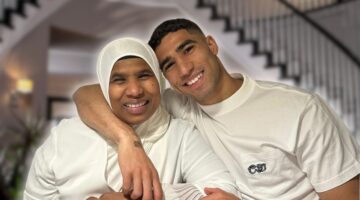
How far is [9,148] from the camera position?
358 centimetres

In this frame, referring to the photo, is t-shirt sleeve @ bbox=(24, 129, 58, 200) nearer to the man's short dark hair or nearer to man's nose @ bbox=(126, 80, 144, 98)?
man's nose @ bbox=(126, 80, 144, 98)

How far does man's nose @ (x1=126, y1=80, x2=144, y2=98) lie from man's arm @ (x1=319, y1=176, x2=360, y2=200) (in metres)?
0.63

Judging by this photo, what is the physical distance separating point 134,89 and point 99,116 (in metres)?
0.15

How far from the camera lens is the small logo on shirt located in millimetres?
1172

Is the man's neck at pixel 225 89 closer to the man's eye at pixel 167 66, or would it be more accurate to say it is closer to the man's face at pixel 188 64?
the man's face at pixel 188 64

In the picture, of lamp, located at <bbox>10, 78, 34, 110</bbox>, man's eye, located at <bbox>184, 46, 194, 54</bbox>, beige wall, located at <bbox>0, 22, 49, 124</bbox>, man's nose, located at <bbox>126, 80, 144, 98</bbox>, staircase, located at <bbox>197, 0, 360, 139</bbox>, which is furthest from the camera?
staircase, located at <bbox>197, 0, 360, 139</bbox>

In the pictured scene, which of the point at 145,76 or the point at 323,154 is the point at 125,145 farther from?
the point at 323,154

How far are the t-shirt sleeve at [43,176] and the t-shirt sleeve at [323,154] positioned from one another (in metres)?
0.73

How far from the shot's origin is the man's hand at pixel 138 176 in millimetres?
917

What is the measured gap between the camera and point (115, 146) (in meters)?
1.09

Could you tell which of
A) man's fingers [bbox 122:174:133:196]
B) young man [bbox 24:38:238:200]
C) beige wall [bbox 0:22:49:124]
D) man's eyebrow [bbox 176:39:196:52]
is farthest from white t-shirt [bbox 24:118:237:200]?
beige wall [bbox 0:22:49:124]

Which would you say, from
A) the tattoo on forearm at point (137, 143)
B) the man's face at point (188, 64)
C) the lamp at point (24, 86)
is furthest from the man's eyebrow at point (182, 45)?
the lamp at point (24, 86)

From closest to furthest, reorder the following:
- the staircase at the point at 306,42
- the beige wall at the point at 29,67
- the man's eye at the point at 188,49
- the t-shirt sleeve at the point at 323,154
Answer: the t-shirt sleeve at the point at 323,154 → the man's eye at the point at 188,49 → the beige wall at the point at 29,67 → the staircase at the point at 306,42

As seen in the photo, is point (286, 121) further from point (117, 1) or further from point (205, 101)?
point (117, 1)
